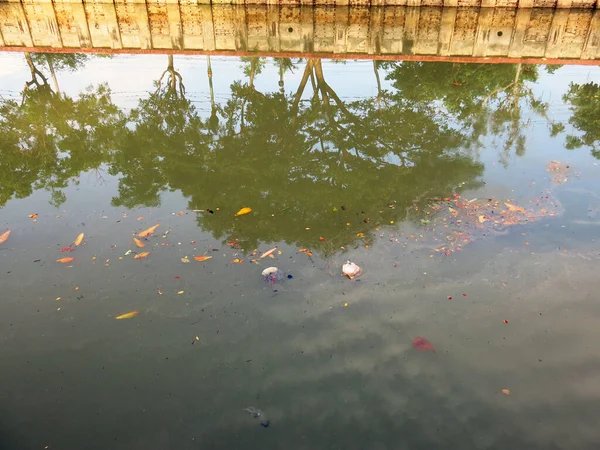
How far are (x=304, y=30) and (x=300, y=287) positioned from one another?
14.2 m

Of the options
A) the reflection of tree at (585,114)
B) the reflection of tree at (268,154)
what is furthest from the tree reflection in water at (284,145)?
the reflection of tree at (585,114)

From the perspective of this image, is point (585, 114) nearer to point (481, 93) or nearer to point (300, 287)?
point (481, 93)

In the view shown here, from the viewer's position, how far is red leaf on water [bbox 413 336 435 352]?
189 inches

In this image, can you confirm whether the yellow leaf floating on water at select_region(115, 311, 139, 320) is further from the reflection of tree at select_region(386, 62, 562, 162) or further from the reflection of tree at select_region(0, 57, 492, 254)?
the reflection of tree at select_region(386, 62, 562, 162)

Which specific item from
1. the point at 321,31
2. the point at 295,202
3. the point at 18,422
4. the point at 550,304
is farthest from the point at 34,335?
the point at 321,31

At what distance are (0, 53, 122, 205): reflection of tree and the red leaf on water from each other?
668cm

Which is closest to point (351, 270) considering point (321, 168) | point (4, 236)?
point (321, 168)

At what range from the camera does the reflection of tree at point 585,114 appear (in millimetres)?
9398

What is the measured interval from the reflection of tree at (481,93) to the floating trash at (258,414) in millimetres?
7534

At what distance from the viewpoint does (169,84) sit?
12906 mm

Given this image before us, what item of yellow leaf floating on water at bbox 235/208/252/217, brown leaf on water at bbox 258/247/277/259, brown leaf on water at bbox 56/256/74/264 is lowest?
brown leaf on water at bbox 258/247/277/259

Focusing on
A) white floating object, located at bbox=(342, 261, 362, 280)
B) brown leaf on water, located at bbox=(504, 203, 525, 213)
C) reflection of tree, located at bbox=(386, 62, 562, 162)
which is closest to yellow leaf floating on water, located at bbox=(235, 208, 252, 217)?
white floating object, located at bbox=(342, 261, 362, 280)

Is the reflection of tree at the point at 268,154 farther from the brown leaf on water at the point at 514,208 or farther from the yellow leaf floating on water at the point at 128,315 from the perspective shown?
the yellow leaf floating on water at the point at 128,315

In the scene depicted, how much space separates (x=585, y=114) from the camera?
10867 mm
